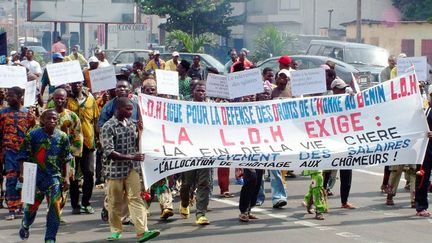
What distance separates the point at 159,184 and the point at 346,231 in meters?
2.32

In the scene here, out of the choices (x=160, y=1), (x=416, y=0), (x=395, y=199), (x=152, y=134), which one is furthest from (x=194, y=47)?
(x=152, y=134)

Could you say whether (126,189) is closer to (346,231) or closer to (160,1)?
(346,231)

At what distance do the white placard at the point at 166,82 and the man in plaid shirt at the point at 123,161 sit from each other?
7.88ft

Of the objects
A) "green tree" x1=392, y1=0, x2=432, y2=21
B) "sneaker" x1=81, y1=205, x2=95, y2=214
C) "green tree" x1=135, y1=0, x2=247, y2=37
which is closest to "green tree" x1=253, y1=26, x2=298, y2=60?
"green tree" x1=135, y1=0, x2=247, y2=37

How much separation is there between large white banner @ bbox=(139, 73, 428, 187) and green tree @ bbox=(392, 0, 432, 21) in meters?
38.8

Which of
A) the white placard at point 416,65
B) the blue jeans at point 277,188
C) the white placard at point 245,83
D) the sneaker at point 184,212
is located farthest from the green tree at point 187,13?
the sneaker at point 184,212

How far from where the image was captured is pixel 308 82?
1348 centimetres

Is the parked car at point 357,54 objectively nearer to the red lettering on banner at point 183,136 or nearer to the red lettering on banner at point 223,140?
the red lettering on banner at point 223,140

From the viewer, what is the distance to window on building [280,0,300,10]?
202ft

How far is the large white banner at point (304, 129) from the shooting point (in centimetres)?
1215

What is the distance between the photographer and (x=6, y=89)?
1350 cm

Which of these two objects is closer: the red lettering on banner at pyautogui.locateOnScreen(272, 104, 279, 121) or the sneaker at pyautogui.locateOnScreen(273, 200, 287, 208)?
the red lettering on banner at pyautogui.locateOnScreen(272, 104, 279, 121)

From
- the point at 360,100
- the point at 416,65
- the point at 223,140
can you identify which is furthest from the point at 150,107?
the point at 416,65

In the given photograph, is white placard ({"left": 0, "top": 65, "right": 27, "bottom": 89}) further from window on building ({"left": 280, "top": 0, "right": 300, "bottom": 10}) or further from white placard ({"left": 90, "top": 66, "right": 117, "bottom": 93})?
window on building ({"left": 280, "top": 0, "right": 300, "bottom": 10})
